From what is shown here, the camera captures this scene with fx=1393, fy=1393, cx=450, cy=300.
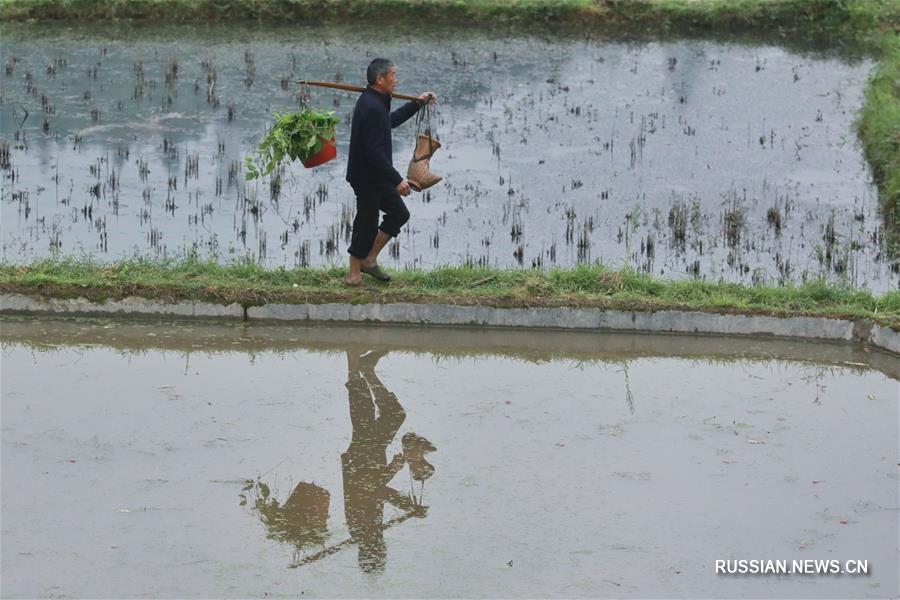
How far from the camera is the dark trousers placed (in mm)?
7520

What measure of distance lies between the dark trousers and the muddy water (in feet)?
1.57

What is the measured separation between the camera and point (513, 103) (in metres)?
13.3

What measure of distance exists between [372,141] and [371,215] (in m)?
0.46

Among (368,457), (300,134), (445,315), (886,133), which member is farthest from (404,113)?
(886,133)

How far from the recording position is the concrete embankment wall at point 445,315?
7.52m

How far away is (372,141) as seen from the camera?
729 cm

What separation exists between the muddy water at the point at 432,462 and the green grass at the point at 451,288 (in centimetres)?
19

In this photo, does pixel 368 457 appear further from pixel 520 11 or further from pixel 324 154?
pixel 520 11

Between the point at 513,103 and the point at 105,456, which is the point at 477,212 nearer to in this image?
the point at 513,103

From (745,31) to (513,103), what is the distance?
4.07 m

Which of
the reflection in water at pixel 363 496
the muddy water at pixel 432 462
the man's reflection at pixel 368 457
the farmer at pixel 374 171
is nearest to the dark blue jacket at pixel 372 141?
the farmer at pixel 374 171

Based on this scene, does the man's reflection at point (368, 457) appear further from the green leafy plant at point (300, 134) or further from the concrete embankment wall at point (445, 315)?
the green leafy plant at point (300, 134)

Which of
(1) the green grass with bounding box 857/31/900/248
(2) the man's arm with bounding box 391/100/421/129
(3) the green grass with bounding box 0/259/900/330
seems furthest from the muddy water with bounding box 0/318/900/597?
(1) the green grass with bounding box 857/31/900/248

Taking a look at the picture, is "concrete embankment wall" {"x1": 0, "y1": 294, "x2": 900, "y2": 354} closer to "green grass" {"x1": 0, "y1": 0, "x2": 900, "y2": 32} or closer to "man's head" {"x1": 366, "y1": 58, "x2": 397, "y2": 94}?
"man's head" {"x1": 366, "y1": 58, "x2": 397, "y2": 94}
